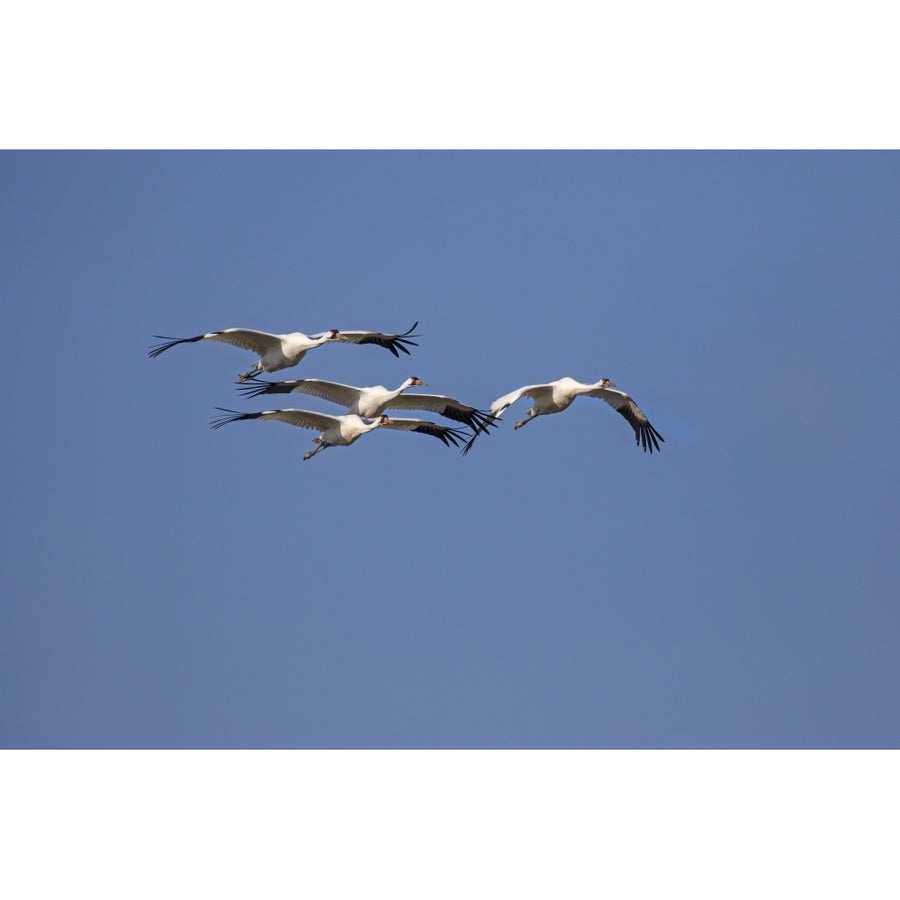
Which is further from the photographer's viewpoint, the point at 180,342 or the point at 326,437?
the point at 326,437

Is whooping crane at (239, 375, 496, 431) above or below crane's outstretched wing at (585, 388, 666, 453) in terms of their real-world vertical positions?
below

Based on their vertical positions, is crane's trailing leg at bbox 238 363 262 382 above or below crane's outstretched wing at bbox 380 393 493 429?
below

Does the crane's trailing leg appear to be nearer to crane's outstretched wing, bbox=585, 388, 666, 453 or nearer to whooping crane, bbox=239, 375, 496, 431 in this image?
whooping crane, bbox=239, 375, 496, 431

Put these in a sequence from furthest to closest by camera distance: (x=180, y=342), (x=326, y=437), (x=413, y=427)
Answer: (x=413, y=427), (x=326, y=437), (x=180, y=342)

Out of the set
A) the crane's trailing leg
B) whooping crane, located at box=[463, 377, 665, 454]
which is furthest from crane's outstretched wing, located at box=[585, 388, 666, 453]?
the crane's trailing leg

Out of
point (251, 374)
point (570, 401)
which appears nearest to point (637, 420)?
point (570, 401)

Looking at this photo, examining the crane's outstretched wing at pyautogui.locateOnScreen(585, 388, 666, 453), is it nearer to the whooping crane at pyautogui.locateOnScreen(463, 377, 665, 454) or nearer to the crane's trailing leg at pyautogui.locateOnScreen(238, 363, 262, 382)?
the whooping crane at pyautogui.locateOnScreen(463, 377, 665, 454)

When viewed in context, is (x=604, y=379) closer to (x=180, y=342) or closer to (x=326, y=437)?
(x=326, y=437)

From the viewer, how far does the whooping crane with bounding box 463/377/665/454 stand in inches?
922

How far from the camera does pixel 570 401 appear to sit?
2414 cm

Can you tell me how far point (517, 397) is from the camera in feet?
76.4

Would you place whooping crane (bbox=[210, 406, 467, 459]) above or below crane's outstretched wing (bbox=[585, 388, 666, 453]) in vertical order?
below

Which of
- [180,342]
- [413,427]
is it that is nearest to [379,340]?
[413,427]

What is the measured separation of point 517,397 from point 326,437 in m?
2.75
